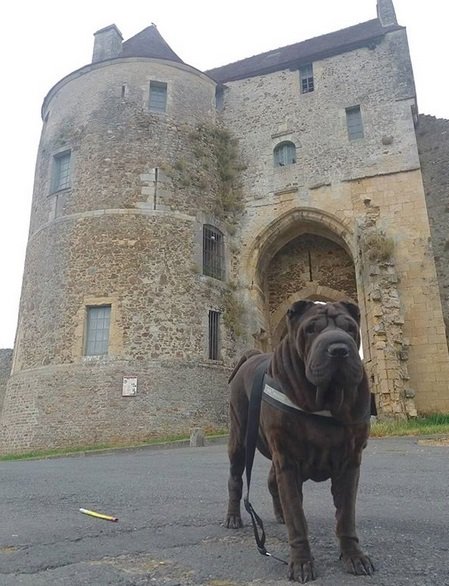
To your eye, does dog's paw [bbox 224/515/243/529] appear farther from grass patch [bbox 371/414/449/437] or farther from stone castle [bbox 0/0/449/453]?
stone castle [bbox 0/0/449/453]

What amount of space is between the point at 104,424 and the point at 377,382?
298 inches

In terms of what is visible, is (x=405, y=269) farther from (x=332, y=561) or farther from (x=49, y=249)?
(x=332, y=561)

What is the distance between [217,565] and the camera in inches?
97.0

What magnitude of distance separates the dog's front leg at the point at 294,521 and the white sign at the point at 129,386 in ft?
37.8

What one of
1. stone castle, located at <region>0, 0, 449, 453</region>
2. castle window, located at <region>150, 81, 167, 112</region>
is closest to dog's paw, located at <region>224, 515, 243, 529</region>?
stone castle, located at <region>0, 0, 449, 453</region>

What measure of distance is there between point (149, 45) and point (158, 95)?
3.87 m

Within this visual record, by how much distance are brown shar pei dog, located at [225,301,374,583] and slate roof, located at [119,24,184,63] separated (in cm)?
1833

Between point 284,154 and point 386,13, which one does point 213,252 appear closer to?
point 284,154

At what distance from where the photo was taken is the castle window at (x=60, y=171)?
16.7 meters

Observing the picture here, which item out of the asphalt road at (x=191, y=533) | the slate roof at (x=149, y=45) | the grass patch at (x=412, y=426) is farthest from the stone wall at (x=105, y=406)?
the slate roof at (x=149, y=45)

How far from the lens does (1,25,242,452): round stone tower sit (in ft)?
44.7

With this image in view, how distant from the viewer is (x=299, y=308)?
96.9 inches

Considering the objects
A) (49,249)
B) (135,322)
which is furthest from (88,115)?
(135,322)

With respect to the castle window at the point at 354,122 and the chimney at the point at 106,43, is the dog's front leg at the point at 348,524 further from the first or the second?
the chimney at the point at 106,43
